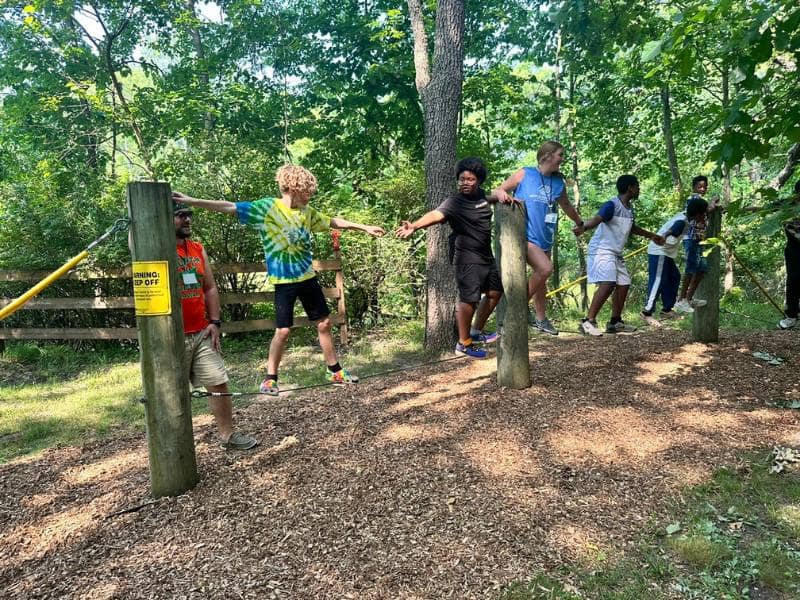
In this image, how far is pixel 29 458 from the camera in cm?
433

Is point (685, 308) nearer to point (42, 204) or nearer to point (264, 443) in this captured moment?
point (264, 443)

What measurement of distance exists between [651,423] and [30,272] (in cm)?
924

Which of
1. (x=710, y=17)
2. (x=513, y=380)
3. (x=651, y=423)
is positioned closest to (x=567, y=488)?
(x=651, y=423)

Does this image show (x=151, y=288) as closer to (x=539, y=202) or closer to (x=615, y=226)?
(x=539, y=202)

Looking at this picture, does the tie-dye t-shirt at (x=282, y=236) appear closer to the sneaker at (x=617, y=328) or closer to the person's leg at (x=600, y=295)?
the person's leg at (x=600, y=295)

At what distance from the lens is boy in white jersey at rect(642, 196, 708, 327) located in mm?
5797

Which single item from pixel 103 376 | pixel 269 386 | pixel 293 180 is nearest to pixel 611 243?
pixel 293 180

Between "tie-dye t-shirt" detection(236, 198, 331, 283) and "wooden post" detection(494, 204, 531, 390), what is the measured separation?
1.72m

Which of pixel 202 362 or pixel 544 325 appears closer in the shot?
pixel 202 362

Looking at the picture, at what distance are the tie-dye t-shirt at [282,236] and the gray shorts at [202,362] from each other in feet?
2.49

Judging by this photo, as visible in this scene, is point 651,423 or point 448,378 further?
point 448,378

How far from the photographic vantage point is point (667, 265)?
602 cm

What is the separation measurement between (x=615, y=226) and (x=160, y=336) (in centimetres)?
437

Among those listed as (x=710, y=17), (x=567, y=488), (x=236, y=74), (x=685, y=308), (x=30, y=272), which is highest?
(x=236, y=74)
